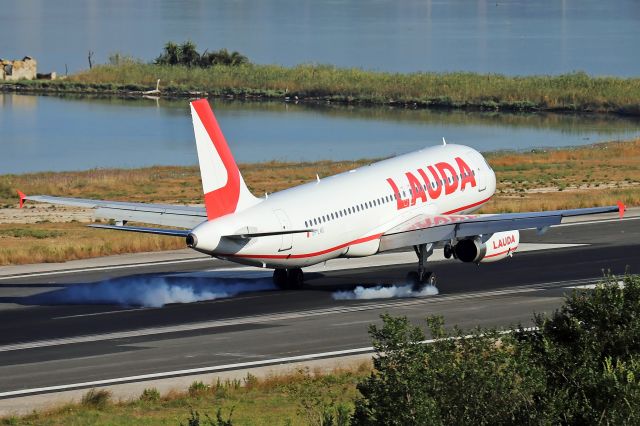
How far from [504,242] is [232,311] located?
11.3 m

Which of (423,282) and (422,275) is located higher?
(422,275)

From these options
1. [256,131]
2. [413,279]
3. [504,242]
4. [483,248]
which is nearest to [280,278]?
[413,279]

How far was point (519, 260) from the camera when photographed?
5881 centimetres

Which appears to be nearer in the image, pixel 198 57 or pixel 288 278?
pixel 288 278

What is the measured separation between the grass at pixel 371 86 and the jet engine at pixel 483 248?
96.1 m

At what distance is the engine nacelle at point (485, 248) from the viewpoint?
5078cm

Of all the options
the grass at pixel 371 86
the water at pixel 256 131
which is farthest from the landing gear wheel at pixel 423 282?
the grass at pixel 371 86

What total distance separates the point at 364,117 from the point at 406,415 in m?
123

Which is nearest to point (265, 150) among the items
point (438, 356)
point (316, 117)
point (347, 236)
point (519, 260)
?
point (316, 117)

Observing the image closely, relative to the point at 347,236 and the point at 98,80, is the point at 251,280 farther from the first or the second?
the point at 98,80

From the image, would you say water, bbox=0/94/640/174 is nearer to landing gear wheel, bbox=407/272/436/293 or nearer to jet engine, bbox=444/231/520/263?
landing gear wheel, bbox=407/272/436/293

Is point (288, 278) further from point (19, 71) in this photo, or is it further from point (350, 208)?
point (19, 71)

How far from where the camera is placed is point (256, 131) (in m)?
135

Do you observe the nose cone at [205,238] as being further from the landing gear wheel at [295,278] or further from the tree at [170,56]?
the tree at [170,56]
